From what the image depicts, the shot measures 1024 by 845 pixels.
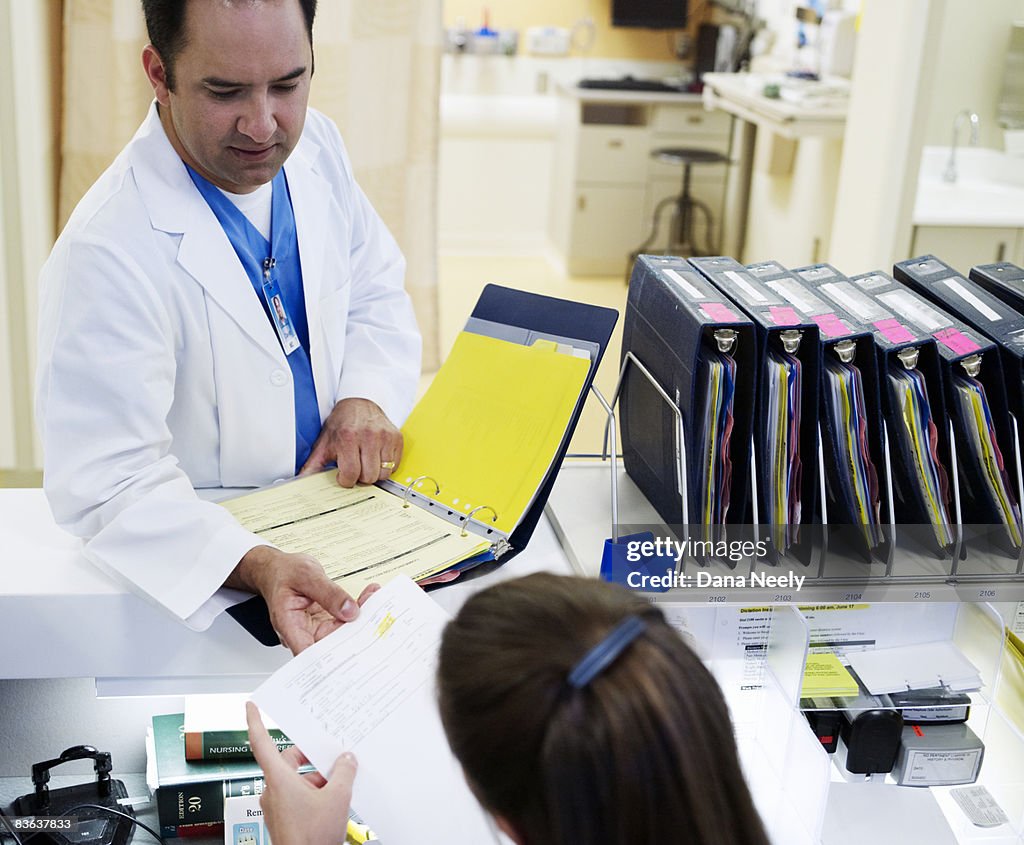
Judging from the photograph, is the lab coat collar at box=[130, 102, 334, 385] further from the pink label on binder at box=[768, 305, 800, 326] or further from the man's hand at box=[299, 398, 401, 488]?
the pink label on binder at box=[768, 305, 800, 326]

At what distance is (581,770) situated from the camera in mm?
633

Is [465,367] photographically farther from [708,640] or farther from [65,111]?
[65,111]

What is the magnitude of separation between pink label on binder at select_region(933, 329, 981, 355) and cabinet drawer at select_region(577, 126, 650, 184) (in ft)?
14.7

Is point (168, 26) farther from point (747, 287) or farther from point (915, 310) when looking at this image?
point (915, 310)

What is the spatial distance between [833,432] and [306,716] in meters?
0.56

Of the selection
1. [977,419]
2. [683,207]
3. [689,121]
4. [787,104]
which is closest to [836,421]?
[977,419]

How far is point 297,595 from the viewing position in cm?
99

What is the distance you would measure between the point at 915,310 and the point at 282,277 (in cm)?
69

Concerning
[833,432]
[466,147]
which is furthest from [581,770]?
[466,147]

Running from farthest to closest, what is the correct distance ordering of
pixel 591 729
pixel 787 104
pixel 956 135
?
pixel 787 104
pixel 956 135
pixel 591 729

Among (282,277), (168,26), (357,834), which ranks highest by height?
(168,26)

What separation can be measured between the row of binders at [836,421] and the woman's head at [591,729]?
1.40 ft

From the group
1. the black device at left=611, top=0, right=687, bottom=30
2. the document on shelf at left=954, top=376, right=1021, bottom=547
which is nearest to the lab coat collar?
the document on shelf at left=954, top=376, right=1021, bottom=547

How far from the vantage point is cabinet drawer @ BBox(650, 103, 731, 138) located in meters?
5.49
